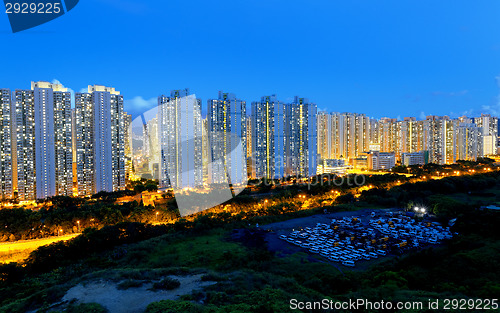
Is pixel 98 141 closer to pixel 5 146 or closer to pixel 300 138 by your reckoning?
pixel 5 146

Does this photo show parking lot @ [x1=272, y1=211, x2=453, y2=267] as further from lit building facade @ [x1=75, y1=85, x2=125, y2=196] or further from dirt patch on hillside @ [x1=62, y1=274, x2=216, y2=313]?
lit building facade @ [x1=75, y1=85, x2=125, y2=196]

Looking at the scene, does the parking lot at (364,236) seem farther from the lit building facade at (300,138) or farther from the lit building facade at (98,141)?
the lit building facade at (98,141)

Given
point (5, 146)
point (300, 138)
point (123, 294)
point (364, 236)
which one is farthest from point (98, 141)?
point (364, 236)

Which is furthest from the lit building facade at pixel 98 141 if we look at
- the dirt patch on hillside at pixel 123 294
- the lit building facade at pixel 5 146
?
the dirt patch on hillside at pixel 123 294

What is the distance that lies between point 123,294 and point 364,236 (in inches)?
309

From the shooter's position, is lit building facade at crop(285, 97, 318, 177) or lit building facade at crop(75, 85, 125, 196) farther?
lit building facade at crop(285, 97, 318, 177)

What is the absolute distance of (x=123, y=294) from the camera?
4691 millimetres

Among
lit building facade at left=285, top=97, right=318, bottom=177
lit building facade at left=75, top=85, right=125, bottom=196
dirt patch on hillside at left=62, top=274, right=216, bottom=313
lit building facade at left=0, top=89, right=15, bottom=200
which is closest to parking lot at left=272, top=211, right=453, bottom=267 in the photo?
dirt patch on hillside at left=62, top=274, right=216, bottom=313

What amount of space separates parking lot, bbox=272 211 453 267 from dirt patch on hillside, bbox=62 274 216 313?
4.57m

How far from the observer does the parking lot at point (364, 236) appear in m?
8.60

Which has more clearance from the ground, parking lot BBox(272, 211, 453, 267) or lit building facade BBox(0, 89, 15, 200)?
lit building facade BBox(0, 89, 15, 200)

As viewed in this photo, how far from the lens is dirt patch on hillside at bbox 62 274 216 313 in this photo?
168 inches

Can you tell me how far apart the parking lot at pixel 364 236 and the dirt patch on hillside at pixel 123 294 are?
180 inches

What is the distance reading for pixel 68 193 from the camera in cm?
1614
